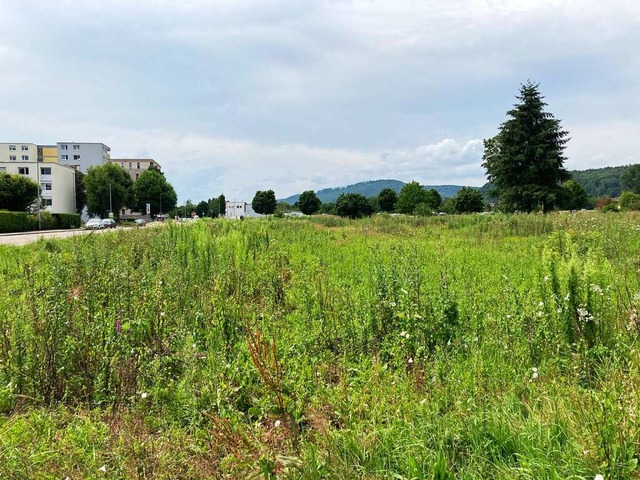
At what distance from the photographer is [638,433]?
2084 mm

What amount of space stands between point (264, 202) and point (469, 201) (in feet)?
175

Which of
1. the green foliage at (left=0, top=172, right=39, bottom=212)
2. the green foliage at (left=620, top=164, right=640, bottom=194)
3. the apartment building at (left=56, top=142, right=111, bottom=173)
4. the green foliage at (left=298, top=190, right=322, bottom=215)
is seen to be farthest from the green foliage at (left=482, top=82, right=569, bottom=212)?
the apartment building at (left=56, top=142, right=111, bottom=173)

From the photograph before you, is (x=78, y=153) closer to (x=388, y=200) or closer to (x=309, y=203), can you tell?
(x=309, y=203)

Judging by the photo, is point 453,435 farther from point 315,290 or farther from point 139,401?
point 315,290

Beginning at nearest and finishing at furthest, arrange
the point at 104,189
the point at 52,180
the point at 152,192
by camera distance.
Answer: the point at 104,189, the point at 52,180, the point at 152,192

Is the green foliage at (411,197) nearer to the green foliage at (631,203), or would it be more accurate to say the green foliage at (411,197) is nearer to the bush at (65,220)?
the green foliage at (631,203)

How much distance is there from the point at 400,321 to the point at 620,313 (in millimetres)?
2202

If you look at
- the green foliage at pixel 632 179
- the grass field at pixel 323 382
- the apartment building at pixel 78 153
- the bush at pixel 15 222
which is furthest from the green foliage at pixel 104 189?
the green foliage at pixel 632 179

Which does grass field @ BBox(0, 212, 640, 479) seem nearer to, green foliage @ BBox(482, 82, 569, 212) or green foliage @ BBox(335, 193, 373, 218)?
green foliage @ BBox(482, 82, 569, 212)

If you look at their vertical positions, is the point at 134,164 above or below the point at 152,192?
above

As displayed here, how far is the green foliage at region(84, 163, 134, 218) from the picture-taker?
63084 mm

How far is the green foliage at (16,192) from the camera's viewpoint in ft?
150

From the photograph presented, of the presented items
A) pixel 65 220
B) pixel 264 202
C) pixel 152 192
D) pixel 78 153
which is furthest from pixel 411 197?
pixel 78 153

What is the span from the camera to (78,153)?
10425 centimetres
